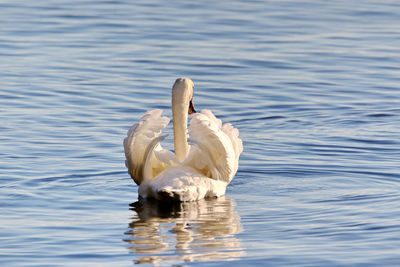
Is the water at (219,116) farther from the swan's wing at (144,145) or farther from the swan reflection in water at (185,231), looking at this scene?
the swan's wing at (144,145)

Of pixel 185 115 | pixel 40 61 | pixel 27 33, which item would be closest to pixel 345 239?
pixel 185 115

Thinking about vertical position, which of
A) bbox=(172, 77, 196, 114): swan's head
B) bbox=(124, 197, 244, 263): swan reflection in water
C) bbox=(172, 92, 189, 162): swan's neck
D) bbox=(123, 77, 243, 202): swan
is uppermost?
bbox=(172, 77, 196, 114): swan's head

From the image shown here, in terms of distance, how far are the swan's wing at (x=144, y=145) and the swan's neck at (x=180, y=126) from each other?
385 mm

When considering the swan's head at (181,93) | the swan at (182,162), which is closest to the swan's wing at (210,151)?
the swan at (182,162)

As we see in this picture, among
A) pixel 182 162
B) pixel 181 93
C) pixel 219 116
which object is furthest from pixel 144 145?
pixel 219 116

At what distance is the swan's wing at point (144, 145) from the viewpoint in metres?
10.8

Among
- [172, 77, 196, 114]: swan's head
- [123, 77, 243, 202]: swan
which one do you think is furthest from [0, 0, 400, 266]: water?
[172, 77, 196, 114]: swan's head

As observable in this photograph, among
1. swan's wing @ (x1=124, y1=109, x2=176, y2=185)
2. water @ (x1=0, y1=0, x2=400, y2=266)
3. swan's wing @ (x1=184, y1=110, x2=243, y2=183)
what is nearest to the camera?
water @ (x1=0, y1=0, x2=400, y2=266)

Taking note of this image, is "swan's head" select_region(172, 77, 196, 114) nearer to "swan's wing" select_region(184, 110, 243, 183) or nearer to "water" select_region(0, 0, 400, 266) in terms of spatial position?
"swan's wing" select_region(184, 110, 243, 183)

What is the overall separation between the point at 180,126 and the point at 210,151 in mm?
754

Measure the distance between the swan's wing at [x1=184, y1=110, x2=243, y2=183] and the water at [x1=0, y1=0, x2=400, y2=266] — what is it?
34cm

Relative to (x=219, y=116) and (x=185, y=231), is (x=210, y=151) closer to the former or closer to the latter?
(x=185, y=231)

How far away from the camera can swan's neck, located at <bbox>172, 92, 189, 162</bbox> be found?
11453 millimetres

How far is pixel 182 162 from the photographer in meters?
11.0
